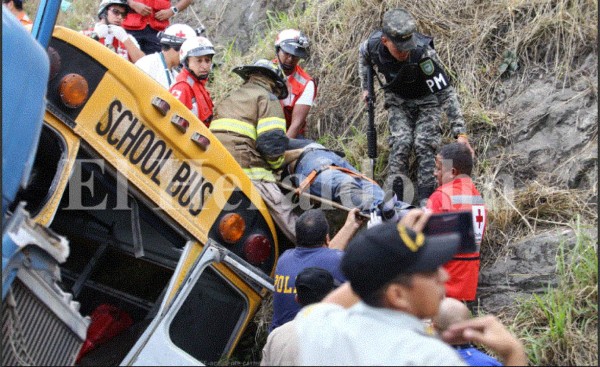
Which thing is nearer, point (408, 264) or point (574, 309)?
point (408, 264)

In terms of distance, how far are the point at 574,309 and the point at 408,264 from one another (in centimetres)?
242

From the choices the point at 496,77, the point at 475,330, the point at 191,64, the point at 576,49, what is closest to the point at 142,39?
the point at 191,64

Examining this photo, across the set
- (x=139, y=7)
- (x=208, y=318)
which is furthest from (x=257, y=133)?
(x=139, y=7)

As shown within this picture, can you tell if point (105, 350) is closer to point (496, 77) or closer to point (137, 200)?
point (137, 200)

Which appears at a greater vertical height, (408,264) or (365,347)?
(408,264)

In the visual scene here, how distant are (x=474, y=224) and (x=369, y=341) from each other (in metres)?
2.76

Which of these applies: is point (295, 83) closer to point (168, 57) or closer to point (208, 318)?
point (168, 57)

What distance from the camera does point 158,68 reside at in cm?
665

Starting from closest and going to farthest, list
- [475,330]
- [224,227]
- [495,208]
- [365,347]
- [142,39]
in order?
[365,347] < [475,330] < [224,227] < [495,208] < [142,39]

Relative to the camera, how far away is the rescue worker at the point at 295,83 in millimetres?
6547

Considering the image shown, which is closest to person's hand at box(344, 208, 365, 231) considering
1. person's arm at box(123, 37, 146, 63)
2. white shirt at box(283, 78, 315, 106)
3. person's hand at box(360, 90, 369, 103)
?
person's hand at box(360, 90, 369, 103)

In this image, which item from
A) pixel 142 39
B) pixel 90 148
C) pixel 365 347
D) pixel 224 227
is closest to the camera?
pixel 365 347

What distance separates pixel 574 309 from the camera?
4414 millimetres

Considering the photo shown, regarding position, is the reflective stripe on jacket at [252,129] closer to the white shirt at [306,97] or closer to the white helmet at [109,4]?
the white shirt at [306,97]
